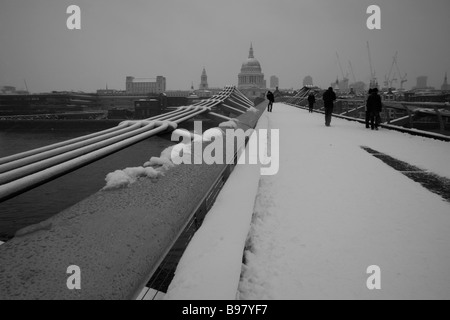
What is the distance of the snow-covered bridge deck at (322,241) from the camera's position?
1.97m

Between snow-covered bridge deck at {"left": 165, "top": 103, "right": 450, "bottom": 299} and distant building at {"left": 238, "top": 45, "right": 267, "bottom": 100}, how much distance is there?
16440 cm

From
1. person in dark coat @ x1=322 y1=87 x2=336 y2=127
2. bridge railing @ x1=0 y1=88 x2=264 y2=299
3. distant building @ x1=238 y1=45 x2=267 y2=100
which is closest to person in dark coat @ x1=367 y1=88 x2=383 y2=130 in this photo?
person in dark coat @ x1=322 y1=87 x2=336 y2=127

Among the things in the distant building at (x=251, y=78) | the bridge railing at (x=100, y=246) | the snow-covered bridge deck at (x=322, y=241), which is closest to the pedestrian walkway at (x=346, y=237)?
the snow-covered bridge deck at (x=322, y=241)

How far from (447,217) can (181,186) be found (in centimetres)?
275

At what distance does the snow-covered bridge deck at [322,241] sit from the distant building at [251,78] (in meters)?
164

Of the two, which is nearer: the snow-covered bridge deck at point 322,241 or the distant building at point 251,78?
the snow-covered bridge deck at point 322,241

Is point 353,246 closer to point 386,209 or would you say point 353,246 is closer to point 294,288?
point 294,288

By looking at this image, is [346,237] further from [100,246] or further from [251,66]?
[251,66]

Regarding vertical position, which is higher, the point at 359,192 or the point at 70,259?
the point at 70,259

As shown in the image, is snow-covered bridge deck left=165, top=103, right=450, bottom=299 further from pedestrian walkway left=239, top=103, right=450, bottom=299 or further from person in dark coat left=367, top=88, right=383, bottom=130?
person in dark coat left=367, top=88, right=383, bottom=130

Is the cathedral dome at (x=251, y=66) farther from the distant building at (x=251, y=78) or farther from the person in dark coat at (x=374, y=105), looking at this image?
the person in dark coat at (x=374, y=105)

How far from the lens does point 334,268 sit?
2145 mm
